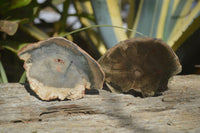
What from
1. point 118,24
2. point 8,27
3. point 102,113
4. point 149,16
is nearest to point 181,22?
point 149,16

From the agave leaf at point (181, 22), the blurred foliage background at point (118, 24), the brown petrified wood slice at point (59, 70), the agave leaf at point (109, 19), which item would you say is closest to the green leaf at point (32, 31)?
the blurred foliage background at point (118, 24)

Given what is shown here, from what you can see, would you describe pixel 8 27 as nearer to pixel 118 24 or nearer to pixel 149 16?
pixel 118 24

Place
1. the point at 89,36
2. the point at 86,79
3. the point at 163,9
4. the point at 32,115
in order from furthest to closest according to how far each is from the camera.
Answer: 1. the point at 89,36
2. the point at 163,9
3. the point at 86,79
4. the point at 32,115

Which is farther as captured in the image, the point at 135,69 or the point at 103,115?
the point at 135,69

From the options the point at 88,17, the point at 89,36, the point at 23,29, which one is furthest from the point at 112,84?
the point at 23,29

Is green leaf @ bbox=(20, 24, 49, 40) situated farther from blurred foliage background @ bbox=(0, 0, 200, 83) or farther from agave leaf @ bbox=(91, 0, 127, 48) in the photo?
agave leaf @ bbox=(91, 0, 127, 48)

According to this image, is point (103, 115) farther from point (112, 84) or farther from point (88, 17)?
point (88, 17)
